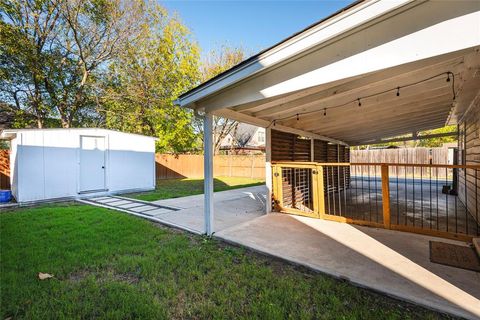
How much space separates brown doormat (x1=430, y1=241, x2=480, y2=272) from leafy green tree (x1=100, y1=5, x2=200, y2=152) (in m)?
13.6

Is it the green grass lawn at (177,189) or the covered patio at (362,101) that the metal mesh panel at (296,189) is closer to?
the covered patio at (362,101)

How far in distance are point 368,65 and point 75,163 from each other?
323 inches

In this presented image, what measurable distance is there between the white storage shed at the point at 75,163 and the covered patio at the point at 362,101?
5.58m

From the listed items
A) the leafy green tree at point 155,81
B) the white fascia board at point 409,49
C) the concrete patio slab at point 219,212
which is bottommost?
the concrete patio slab at point 219,212

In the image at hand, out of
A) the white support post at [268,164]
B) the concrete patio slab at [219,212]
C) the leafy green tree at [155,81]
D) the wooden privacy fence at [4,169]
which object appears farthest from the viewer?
the leafy green tree at [155,81]

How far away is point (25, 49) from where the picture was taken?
952cm

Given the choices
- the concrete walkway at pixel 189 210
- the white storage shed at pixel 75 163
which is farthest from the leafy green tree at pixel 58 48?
the concrete walkway at pixel 189 210

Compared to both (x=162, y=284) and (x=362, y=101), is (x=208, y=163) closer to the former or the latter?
(x=162, y=284)

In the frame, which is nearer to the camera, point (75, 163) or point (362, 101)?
point (362, 101)

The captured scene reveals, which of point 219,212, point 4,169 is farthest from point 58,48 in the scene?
point 219,212

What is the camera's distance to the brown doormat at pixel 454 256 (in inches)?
95.8

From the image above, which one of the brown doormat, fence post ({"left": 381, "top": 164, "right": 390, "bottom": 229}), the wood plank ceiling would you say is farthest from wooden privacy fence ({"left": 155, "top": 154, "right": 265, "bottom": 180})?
the brown doormat

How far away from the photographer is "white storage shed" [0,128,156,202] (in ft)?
20.3

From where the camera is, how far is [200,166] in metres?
15.3
